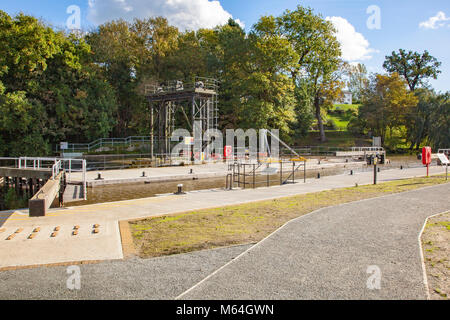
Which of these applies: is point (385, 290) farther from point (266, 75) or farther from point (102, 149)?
point (266, 75)

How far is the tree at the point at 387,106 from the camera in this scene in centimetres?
5588

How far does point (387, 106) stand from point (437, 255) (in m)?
56.1

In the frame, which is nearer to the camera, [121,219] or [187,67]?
[121,219]

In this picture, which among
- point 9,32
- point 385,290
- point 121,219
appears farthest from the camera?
point 9,32

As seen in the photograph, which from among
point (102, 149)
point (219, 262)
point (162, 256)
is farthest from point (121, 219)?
point (102, 149)

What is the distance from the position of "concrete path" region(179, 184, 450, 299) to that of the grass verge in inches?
29.5

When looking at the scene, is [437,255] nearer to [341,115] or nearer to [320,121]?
[320,121]

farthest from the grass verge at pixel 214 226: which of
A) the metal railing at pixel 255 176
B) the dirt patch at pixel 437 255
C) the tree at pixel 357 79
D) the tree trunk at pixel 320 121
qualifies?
the tree at pixel 357 79

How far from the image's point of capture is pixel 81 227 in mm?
9023

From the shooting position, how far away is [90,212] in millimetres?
11102

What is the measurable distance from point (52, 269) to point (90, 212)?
528 cm

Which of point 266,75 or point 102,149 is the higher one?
point 266,75

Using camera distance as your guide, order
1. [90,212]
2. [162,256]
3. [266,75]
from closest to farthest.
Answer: [162,256]
[90,212]
[266,75]
